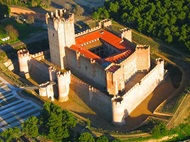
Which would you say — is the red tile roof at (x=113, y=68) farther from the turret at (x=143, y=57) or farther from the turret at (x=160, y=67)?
the turret at (x=160, y=67)

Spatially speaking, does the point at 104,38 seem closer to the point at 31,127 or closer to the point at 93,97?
the point at 93,97

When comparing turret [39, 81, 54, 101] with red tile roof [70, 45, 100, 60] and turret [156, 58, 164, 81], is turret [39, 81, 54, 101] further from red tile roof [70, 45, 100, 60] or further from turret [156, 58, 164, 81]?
turret [156, 58, 164, 81]

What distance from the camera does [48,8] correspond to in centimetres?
9606

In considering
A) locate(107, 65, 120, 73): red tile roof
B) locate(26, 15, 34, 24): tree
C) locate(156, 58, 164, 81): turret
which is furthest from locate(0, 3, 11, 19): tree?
locate(107, 65, 120, 73): red tile roof

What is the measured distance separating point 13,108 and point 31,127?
8916 mm

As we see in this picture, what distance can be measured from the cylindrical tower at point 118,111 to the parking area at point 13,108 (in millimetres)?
10081

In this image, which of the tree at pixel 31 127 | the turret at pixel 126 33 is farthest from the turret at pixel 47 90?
the turret at pixel 126 33

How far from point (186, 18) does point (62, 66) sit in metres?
23.4

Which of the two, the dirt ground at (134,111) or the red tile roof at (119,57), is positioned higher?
the red tile roof at (119,57)

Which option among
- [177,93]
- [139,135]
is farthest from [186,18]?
[139,135]

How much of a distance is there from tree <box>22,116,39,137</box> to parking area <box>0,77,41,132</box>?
3.77 meters

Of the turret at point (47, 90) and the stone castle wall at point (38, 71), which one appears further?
the stone castle wall at point (38, 71)

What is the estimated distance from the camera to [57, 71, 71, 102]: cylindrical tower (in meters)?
62.9

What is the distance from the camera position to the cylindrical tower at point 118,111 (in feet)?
189
